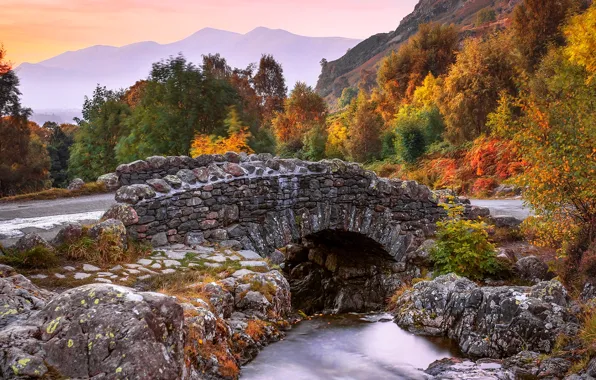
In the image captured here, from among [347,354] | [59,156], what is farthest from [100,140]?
[347,354]

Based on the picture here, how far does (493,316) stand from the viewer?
6.62 meters

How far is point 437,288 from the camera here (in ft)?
25.8

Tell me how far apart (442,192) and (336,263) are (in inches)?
137

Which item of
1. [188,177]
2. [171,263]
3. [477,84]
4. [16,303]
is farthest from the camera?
[477,84]

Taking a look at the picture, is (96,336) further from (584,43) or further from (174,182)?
(584,43)

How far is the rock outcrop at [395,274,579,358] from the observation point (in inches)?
239

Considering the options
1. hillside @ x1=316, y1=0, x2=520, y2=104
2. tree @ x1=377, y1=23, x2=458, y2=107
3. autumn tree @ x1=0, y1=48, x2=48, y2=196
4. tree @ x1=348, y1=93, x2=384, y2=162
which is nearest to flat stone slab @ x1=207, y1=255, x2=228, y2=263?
autumn tree @ x1=0, y1=48, x2=48, y2=196

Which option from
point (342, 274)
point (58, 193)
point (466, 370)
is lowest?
point (342, 274)

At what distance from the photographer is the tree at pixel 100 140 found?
27.5m

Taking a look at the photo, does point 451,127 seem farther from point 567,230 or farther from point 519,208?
point 567,230

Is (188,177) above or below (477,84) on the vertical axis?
below

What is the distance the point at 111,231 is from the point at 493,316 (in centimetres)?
612

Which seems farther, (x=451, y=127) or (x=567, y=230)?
(x=451, y=127)

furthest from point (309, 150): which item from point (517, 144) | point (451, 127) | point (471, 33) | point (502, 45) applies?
point (471, 33)
